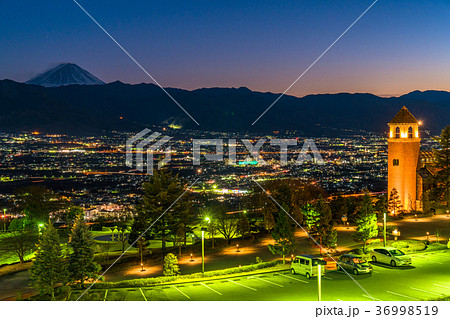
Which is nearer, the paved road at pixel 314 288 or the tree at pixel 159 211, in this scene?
the paved road at pixel 314 288

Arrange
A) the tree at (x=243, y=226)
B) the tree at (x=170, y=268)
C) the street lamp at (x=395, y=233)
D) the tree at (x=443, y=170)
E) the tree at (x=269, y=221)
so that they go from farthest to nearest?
the tree at (x=443, y=170) → the tree at (x=269, y=221) → the tree at (x=243, y=226) → the street lamp at (x=395, y=233) → the tree at (x=170, y=268)

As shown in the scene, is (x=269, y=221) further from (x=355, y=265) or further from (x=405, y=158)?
(x=405, y=158)

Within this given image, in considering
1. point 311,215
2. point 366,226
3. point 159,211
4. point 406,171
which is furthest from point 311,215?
point 406,171

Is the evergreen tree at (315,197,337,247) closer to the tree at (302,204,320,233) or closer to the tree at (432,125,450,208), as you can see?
the tree at (302,204,320,233)

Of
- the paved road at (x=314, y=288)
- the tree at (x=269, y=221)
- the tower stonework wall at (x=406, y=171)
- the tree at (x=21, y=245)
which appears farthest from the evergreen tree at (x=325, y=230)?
the tower stonework wall at (x=406, y=171)

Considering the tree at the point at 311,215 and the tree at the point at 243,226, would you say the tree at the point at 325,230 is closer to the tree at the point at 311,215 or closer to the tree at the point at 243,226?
the tree at the point at 311,215

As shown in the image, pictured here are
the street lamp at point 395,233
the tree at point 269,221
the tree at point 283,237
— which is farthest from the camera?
the tree at point 269,221

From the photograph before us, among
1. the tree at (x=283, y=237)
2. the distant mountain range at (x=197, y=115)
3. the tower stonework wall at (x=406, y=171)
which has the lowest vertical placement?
the tree at (x=283, y=237)
